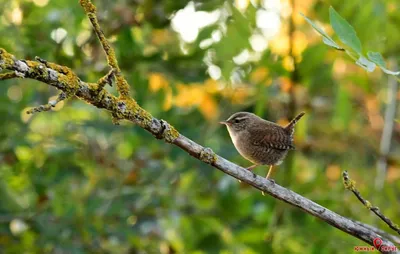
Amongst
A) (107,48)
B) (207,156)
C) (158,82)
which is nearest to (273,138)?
(158,82)

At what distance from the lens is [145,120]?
1732mm

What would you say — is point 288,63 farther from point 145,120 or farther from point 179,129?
point 145,120

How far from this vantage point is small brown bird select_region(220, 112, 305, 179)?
131 inches

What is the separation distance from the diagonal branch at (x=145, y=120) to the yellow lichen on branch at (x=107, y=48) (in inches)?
1.2

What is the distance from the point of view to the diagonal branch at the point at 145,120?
1.44 metres

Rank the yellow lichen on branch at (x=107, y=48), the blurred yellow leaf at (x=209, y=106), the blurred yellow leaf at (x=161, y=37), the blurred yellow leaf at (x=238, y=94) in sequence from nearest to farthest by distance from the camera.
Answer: the yellow lichen on branch at (x=107, y=48)
the blurred yellow leaf at (x=238, y=94)
the blurred yellow leaf at (x=209, y=106)
the blurred yellow leaf at (x=161, y=37)

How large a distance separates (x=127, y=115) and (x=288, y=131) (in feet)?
6.21

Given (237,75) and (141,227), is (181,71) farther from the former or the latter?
(141,227)

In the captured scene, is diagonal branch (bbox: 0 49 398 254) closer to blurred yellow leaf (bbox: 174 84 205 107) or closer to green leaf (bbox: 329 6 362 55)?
green leaf (bbox: 329 6 362 55)

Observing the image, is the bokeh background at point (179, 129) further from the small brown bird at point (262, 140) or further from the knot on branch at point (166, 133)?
the knot on branch at point (166, 133)

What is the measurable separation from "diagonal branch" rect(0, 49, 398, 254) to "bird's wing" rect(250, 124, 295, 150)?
146 cm

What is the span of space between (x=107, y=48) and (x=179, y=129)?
2.02m

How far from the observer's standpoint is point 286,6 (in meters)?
3.52

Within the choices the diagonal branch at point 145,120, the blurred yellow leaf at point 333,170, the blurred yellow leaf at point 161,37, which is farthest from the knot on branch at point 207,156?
the blurred yellow leaf at point 333,170
